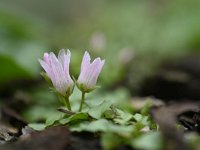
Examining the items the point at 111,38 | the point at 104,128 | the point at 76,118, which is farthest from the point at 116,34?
the point at 104,128

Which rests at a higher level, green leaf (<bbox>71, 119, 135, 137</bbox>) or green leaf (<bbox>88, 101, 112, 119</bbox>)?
green leaf (<bbox>88, 101, 112, 119</bbox>)

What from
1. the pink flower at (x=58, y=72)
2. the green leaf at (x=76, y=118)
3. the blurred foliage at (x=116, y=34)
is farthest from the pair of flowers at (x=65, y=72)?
the blurred foliage at (x=116, y=34)

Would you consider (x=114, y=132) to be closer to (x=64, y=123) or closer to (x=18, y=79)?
(x=64, y=123)

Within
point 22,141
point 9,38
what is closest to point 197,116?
point 22,141

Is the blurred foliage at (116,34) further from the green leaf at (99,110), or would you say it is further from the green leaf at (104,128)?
the green leaf at (104,128)

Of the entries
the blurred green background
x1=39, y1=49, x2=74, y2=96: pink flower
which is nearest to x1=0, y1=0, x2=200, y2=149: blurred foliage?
the blurred green background

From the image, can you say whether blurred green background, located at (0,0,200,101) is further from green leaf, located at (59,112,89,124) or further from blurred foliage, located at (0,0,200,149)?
green leaf, located at (59,112,89,124)
